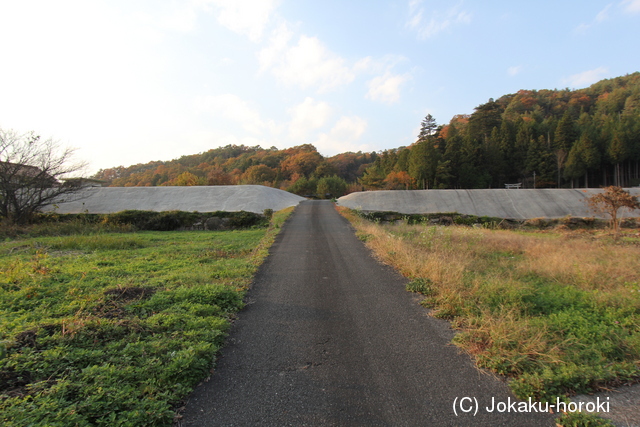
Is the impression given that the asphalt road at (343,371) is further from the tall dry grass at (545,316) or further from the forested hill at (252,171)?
the forested hill at (252,171)

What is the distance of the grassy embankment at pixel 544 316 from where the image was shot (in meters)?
2.65

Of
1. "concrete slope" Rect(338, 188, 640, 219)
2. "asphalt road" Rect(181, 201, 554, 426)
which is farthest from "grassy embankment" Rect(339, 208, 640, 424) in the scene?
"concrete slope" Rect(338, 188, 640, 219)

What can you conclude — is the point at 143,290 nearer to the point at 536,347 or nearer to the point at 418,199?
the point at 536,347

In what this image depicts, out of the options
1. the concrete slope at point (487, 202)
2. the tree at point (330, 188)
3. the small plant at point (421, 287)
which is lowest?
the small plant at point (421, 287)

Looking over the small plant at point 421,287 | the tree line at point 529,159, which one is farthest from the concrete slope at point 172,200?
the tree line at point 529,159

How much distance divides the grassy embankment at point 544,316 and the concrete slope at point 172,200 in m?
19.9

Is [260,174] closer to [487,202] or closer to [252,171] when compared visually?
[252,171]

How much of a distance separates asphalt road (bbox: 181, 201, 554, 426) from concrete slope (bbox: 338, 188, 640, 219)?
65.4 ft

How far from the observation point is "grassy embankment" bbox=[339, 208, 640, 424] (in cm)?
265

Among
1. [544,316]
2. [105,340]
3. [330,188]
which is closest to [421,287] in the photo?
[544,316]

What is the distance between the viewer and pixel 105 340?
3.11 meters

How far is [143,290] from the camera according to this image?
479cm

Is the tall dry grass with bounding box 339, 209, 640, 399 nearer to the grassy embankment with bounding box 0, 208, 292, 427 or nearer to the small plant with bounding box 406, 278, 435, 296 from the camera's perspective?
the small plant with bounding box 406, 278, 435, 296

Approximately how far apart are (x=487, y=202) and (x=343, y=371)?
2727cm
